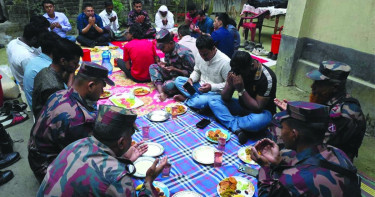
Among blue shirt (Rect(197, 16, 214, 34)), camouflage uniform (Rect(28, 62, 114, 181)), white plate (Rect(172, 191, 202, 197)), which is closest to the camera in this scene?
camouflage uniform (Rect(28, 62, 114, 181))

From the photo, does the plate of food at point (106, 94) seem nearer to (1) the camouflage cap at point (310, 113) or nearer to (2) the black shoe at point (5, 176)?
(2) the black shoe at point (5, 176)

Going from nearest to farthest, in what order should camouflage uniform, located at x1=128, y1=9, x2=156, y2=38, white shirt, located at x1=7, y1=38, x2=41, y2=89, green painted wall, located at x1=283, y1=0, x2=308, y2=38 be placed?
white shirt, located at x1=7, y1=38, x2=41, y2=89 → green painted wall, located at x1=283, y1=0, x2=308, y2=38 → camouflage uniform, located at x1=128, y1=9, x2=156, y2=38

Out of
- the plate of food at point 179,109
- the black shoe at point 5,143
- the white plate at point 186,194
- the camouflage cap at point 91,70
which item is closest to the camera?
the camouflage cap at point 91,70

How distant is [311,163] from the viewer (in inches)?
70.6

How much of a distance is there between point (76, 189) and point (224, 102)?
290 centimetres

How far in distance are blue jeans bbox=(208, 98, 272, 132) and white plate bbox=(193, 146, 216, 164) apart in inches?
25.4

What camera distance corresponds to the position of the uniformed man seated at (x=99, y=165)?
1608 mm

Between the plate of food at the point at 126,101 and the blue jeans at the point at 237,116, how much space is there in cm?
140

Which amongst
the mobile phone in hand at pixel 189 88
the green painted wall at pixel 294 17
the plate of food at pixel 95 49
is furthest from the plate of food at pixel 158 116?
the plate of food at pixel 95 49

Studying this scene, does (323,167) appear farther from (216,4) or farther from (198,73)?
(216,4)

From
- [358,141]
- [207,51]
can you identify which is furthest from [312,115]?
[207,51]

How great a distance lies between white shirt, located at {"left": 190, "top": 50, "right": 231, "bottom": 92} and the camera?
13.9ft

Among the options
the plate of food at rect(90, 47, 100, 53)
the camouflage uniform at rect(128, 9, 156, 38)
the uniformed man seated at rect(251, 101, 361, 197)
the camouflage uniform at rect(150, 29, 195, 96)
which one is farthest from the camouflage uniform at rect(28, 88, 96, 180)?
the camouflage uniform at rect(128, 9, 156, 38)

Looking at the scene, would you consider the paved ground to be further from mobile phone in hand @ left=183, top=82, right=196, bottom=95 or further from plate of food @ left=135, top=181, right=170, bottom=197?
mobile phone in hand @ left=183, top=82, right=196, bottom=95
